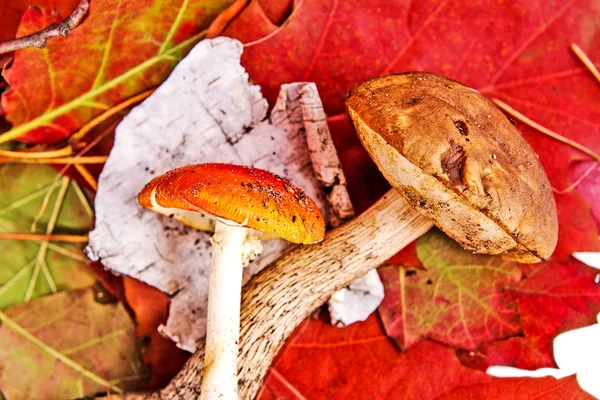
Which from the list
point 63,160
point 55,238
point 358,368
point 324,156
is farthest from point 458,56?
point 55,238

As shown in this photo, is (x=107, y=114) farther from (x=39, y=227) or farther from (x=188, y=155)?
(x=39, y=227)

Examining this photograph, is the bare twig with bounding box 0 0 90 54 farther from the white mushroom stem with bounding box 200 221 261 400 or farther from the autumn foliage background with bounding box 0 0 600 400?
the white mushroom stem with bounding box 200 221 261 400

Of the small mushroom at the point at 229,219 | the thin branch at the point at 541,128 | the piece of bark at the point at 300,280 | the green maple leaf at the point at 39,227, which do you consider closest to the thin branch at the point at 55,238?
the green maple leaf at the point at 39,227

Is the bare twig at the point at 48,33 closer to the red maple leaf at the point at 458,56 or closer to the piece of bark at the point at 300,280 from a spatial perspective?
the red maple leaf at the point at 458,56

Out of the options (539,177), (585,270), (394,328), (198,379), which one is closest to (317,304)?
(394,328)

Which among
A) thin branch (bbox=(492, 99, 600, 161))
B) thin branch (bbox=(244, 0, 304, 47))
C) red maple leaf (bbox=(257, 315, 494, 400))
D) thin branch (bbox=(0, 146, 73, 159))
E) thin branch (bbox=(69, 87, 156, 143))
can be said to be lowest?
red maple leaf (bbox=(257, 315, 494, 400))

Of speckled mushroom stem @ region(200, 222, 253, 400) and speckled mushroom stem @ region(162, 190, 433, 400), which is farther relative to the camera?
speckled mushroom stem @ region(162, 190, 433, 400)

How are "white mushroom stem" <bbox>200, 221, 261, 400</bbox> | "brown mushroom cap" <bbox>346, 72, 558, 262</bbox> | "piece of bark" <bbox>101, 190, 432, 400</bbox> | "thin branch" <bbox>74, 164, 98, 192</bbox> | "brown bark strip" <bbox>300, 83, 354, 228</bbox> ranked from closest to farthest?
"brown mushroom cap" <bbox>346, 72, 558, 262</bbox> → "white mushroom stem" <bbox>200, 221, 261, 400</bbox> → "piece of bark" <bbox>101, 190, 432, 400</bbox> → "brown bark strip" <bbox>300, 83, 354, 228</bbox> → "thin branch" <bbox>74, 164, 98, 192</bbox>

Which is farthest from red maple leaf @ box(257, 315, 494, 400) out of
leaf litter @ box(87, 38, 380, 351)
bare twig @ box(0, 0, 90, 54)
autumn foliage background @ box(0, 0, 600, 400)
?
bare twig @ box(0, 0, 90, 54)
